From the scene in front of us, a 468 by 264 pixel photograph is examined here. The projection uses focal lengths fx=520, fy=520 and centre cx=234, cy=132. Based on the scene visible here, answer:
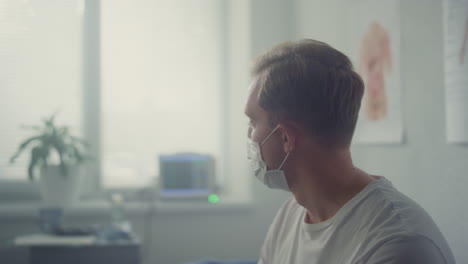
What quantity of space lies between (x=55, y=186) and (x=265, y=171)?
1.54 metres

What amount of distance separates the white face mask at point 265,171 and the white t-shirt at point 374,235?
12 cm

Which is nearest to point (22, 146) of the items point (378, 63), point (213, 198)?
point (213, 198)

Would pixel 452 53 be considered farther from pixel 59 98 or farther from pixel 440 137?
pixel 59 98

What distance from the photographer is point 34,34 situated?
2816 mm

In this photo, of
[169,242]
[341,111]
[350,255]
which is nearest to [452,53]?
[341,111]

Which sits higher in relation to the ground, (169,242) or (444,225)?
(444,225)

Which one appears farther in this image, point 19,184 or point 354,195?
point 19,184

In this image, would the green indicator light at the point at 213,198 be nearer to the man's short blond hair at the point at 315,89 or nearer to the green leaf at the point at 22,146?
the green leaf at the point at 22,146

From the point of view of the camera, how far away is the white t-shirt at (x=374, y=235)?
3.36ft

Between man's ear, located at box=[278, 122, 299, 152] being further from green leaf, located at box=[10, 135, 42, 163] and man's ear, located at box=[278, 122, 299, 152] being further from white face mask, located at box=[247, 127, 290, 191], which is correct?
green leaf, located at box=[10, 135, 42, 163]

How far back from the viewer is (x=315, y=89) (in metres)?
1.20

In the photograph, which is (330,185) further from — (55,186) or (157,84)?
(157,84)

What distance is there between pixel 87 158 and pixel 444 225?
5.82ft

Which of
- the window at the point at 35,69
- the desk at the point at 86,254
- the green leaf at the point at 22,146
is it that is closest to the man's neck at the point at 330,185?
the desk at the point at 86,254
